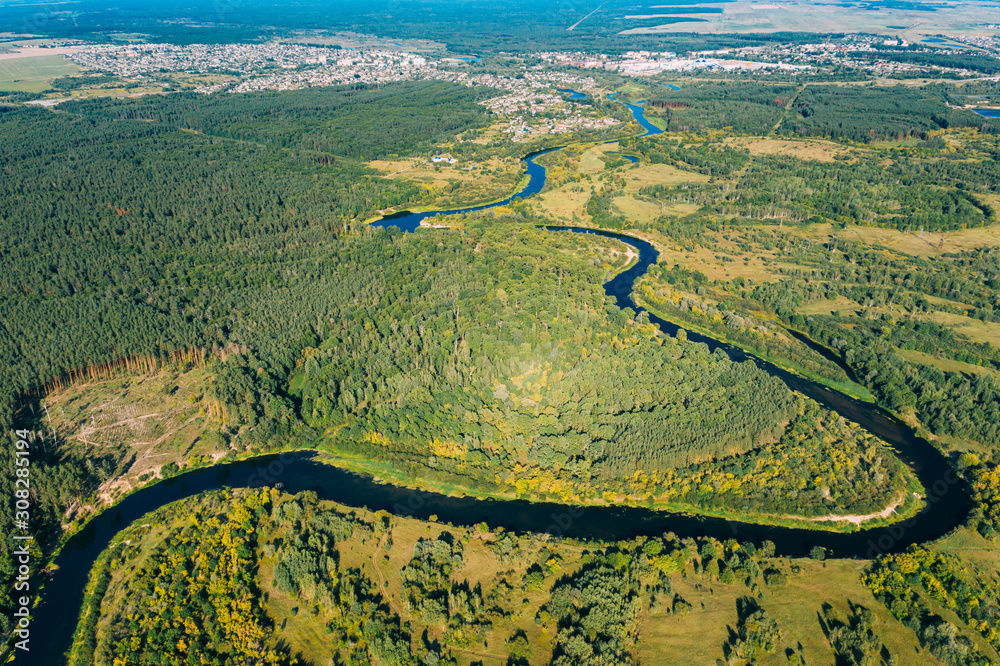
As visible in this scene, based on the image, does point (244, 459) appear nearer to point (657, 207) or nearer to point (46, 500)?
point (46, 500)

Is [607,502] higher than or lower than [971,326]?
lower

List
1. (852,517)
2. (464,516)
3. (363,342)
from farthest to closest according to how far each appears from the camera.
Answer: (363,342) → (464,516) → (852,517)

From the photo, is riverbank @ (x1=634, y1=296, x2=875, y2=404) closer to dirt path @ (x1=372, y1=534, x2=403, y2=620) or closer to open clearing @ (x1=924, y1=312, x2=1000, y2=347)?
open clearing @ (x1=924, y1=312, x2=1000, y2=347)

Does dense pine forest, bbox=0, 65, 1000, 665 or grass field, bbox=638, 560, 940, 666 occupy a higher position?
dense pine forest, bbox=0, 65, 1000, 665

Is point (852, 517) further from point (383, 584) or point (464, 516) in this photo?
point (383, 584)

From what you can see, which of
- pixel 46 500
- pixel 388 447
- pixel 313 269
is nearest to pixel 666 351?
pixel 388 447

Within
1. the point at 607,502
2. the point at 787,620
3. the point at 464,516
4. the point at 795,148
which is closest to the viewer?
the point at 787,620

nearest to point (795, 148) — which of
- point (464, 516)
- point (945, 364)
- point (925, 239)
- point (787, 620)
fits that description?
point (925, 239)

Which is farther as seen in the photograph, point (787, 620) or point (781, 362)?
point (781, 362)

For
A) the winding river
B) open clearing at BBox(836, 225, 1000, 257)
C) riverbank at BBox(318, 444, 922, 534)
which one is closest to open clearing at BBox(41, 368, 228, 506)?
the winding river
